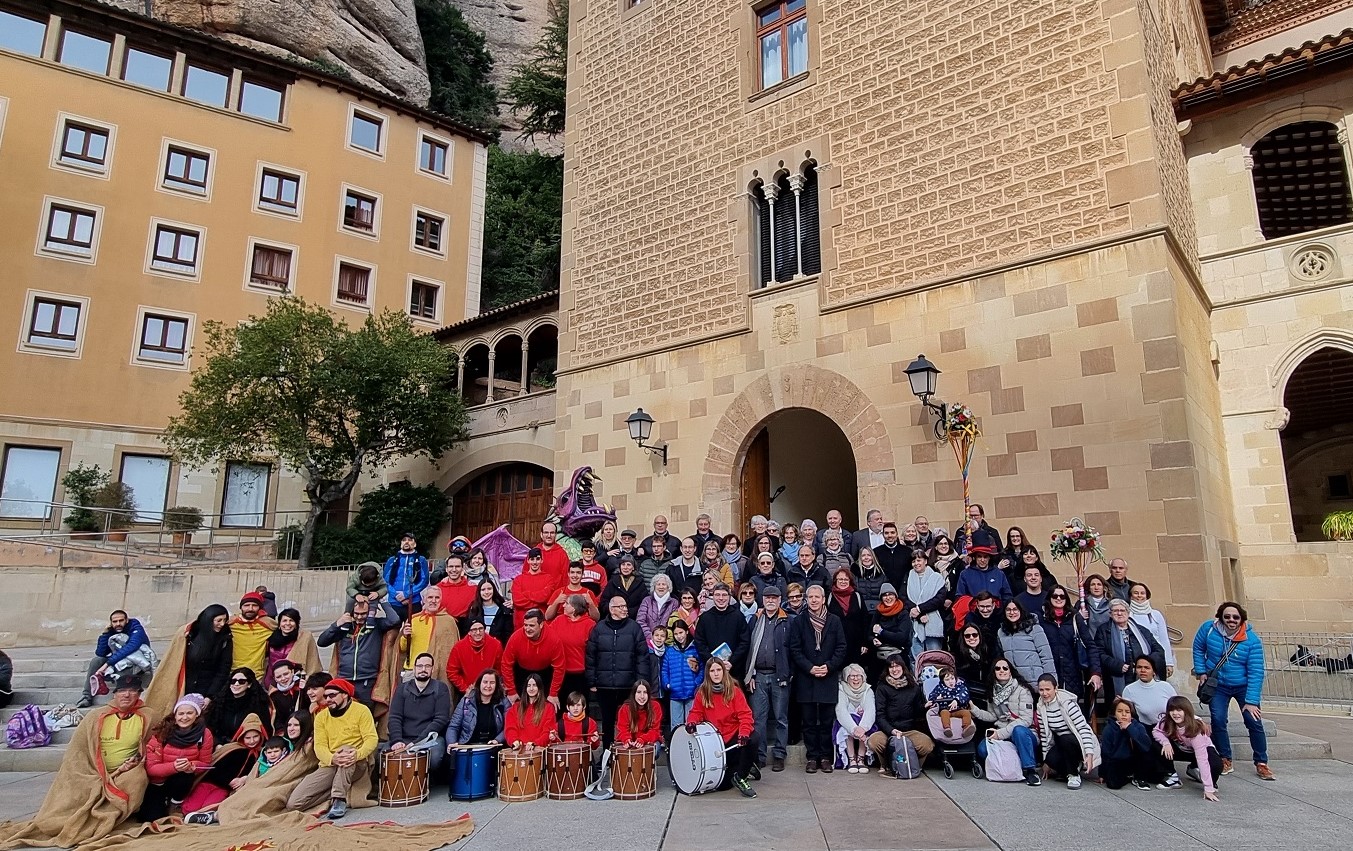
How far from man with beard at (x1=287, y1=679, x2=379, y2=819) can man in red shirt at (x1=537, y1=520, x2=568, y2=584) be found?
7.73 feet

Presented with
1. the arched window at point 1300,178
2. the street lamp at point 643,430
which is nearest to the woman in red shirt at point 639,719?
the street lamp at point 643,430

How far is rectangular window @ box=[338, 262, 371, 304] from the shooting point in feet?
80.9

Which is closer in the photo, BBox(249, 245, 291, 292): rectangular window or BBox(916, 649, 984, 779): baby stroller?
BBox(916, 649, 984, 779): baby stroller

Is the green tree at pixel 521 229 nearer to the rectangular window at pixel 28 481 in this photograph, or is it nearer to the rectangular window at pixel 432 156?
the rectangular window at pixel 432 156

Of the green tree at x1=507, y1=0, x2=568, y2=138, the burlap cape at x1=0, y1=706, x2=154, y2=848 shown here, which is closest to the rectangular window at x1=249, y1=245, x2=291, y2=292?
the green tree at x1=507, y1=0, x2=568, y2=138

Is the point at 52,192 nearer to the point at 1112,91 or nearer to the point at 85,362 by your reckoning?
the point at 85,362

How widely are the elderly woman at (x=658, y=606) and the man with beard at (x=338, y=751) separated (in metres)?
2.44

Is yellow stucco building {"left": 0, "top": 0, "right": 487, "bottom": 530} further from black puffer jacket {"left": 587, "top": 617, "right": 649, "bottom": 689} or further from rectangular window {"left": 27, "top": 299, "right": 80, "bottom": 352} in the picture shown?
black puffer jacket {"left": 587, "top": 617, "right": 649, "bottom": 689}

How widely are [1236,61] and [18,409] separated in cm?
2876

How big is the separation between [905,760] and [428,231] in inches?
962

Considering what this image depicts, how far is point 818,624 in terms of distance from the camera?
7.20 metres

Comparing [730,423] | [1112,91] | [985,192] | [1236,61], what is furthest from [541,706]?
[1236,61]

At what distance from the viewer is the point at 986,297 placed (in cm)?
1031

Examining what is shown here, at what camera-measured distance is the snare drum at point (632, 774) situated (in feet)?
20.1
